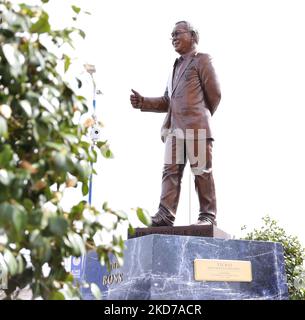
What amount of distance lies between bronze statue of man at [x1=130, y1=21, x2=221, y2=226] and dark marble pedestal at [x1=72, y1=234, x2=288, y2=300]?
1.54ft

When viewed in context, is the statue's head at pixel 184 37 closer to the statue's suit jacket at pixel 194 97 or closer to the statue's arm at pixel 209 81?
the statue's suit jacket at pixel 194 97

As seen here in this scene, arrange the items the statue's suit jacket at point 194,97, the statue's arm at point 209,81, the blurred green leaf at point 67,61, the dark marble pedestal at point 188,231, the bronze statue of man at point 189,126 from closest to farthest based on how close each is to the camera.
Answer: the blurred green leaf at point 67,61
the dark marble pedestal at point 188,231
the bronze statue of man at point 189,126
the statue's suit jacket at point 194,97
the statue's arm at point 209,81

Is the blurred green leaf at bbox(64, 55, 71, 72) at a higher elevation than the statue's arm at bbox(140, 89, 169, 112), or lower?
lower

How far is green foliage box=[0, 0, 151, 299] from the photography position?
1791mm

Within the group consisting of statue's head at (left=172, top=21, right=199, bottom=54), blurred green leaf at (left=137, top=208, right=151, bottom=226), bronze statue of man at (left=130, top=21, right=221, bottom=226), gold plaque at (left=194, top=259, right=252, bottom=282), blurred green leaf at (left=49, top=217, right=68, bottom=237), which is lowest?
blurred green leaf at (left=49, top=217, right=68, bottom=237)

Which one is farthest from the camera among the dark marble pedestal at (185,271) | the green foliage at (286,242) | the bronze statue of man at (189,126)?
the green foliage at (286,242)

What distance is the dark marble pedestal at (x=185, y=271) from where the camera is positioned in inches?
193

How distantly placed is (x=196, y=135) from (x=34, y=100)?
13.5ft

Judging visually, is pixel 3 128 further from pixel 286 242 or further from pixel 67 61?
pixel 286 242

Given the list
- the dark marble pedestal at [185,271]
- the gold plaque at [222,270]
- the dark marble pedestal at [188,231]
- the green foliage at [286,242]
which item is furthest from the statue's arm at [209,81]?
the green foliage at [286,242]

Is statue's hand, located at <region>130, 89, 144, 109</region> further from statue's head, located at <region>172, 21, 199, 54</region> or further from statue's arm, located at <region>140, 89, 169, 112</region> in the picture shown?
statue's head, located at <region>172, 21, 199, 54</region>

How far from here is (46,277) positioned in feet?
7.18

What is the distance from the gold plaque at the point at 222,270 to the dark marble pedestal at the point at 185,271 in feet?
0.15

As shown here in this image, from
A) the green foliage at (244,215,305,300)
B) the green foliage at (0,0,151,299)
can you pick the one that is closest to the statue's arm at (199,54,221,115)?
the green foliage at (0,0,151,299)
